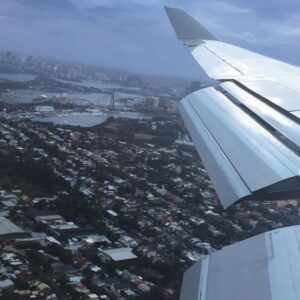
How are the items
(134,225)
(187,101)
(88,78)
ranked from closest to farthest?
(187,101) → (134,225) → (88,78)

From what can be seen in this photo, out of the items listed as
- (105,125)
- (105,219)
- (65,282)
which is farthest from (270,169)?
(105,125)

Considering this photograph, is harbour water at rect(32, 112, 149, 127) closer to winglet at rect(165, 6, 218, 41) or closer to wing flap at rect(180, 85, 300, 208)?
winglet at rect(165, 6, 218, 41)

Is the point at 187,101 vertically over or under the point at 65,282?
over

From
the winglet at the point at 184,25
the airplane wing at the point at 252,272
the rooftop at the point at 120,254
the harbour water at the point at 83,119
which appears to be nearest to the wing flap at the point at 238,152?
the airplane wing at the point at 252,272

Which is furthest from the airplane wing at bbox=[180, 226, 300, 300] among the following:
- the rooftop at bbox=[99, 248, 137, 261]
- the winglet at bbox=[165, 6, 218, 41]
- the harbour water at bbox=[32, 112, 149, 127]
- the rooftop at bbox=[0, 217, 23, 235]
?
the harbour water at bbox=[32, 112, 149, 127]

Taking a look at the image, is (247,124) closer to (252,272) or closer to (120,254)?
(252,272)

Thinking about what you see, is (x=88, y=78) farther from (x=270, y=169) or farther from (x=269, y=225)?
(x=270, y=169)
